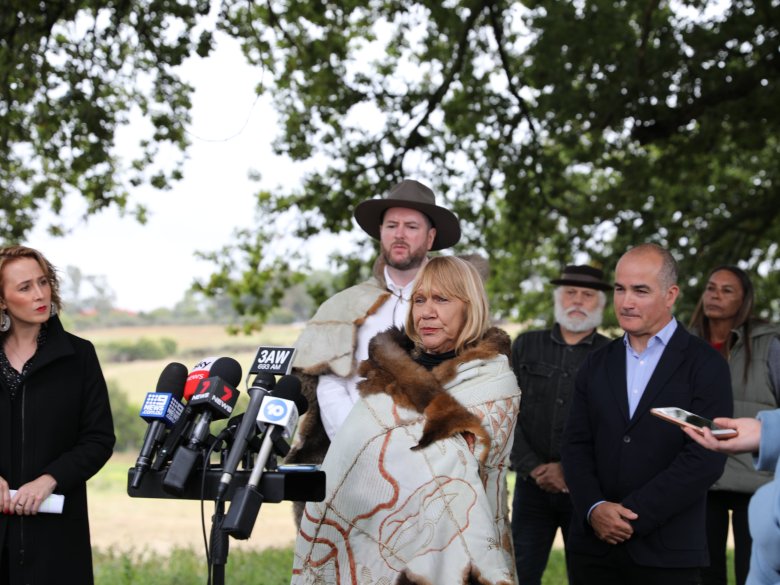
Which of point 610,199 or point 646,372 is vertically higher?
point 610,199

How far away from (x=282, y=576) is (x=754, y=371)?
4.84m

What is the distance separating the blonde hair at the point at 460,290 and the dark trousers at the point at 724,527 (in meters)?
2.48

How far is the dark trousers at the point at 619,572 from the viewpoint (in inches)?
167

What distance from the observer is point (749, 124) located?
471 inches

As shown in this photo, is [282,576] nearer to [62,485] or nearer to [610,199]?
[62,485]

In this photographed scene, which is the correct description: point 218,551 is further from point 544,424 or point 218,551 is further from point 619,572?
point 544,424

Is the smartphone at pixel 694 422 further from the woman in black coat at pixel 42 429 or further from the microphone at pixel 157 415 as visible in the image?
the woman in black coat at pixel 42 429

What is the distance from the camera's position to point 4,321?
170 inches

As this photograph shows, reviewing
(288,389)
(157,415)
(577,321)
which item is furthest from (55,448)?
(577,321)

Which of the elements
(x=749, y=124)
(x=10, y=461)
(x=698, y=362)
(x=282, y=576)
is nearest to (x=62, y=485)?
(x=10, y=461)

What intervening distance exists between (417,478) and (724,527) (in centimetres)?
283

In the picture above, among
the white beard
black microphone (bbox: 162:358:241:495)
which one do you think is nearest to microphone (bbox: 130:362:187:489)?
black microphone (bbox: 162:358:241:495)

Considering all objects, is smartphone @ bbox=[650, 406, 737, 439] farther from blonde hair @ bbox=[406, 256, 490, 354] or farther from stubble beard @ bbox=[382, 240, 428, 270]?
stubble beard @ bbox=[382, 240, 428, 270]

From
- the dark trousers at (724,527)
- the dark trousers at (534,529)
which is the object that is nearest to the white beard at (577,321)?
the dark trousers at (534,529)
